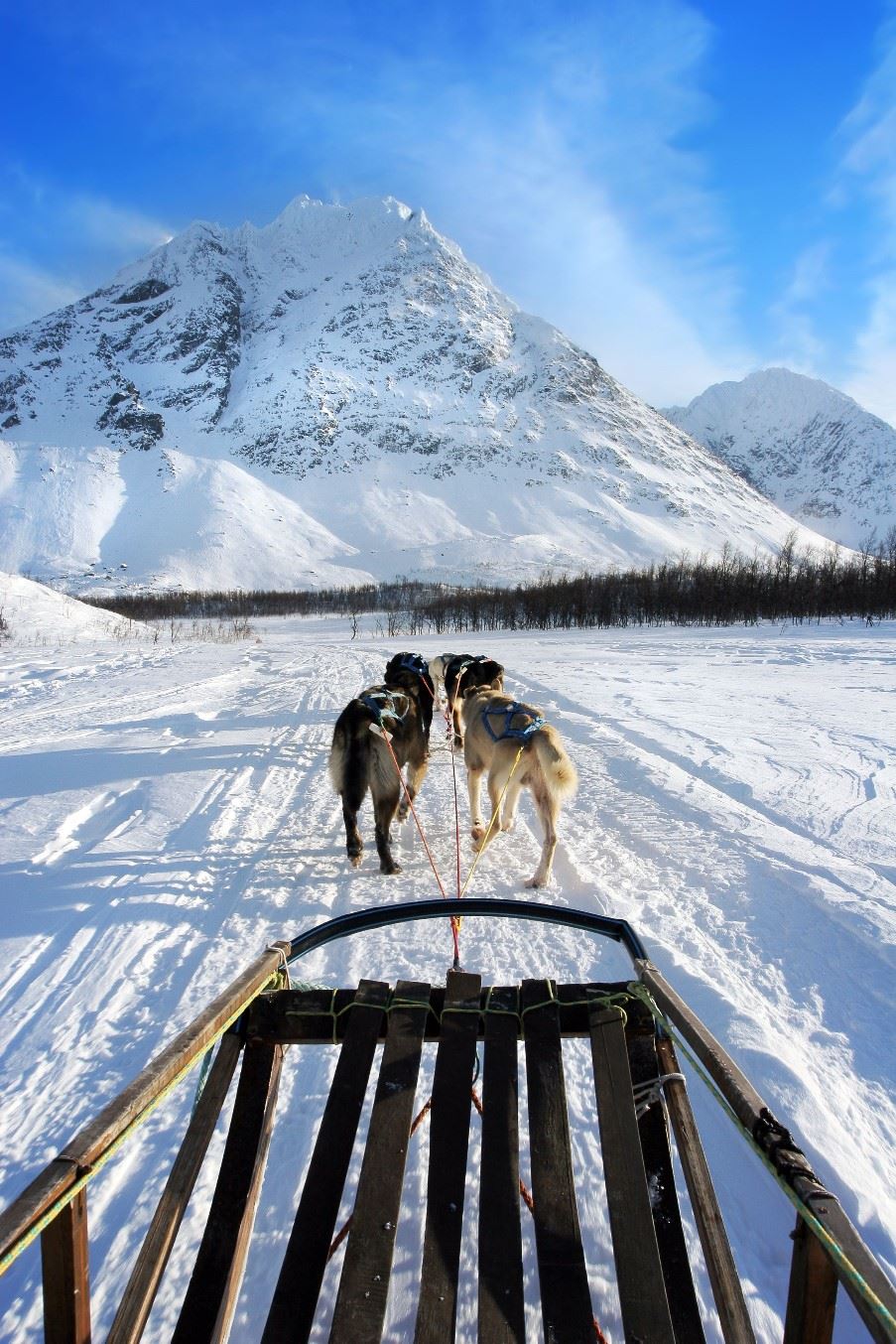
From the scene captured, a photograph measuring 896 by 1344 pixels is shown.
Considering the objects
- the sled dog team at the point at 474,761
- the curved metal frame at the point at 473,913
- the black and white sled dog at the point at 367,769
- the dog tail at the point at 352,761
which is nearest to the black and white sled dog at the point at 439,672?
the sled dog team at the point at 474,761

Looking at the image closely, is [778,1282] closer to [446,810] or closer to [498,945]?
[498,945]

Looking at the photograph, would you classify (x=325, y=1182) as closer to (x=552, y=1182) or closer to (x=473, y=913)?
(x=552, y=1182)

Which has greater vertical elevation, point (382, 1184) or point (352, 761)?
point (352, 761)

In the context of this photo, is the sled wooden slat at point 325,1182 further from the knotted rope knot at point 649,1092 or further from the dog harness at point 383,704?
the dog harness at point 383,704

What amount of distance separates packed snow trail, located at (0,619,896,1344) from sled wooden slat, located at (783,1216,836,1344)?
0.59 m

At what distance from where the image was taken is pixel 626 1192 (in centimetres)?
143

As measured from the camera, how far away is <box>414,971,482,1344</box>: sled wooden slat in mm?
1255

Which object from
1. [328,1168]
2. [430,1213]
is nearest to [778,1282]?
[430,1213]

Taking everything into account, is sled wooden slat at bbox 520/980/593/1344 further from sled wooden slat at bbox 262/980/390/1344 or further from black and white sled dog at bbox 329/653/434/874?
black and white sled dog at bbox 329/653/434/874

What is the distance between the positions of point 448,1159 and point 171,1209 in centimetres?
63

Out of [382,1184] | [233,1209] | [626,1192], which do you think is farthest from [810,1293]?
[233,1209]

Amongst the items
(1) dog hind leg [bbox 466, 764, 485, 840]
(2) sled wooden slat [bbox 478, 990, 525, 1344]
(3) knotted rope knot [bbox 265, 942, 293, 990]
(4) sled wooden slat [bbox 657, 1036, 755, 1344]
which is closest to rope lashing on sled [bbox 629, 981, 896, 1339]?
(4) sled wooden slat [bbox 657, 1036, 755, 1344]

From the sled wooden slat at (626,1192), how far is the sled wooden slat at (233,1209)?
812mm

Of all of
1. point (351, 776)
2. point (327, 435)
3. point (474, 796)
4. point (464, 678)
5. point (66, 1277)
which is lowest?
point (474, 796)
